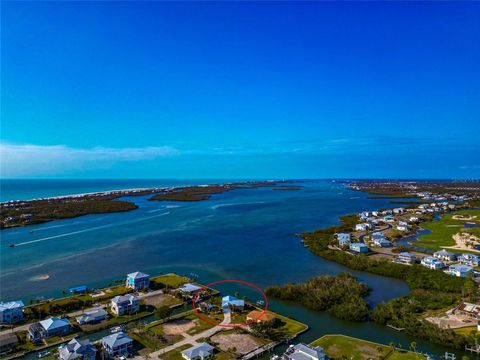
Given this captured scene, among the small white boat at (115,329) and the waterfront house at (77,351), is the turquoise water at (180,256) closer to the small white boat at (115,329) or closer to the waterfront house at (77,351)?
the small white boat at (115,329)

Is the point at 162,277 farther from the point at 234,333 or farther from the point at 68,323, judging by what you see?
the point at 234,333

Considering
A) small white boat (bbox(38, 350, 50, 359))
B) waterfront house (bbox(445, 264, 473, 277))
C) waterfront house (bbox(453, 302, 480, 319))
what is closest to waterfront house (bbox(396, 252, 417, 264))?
waterfront house (bbox(445, 264, 473, 277))

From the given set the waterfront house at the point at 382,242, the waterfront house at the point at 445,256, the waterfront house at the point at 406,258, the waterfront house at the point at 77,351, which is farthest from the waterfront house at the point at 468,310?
the waterfront house at the point at 77,351

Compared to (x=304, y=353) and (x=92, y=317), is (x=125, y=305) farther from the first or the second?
(x=304, y=353)

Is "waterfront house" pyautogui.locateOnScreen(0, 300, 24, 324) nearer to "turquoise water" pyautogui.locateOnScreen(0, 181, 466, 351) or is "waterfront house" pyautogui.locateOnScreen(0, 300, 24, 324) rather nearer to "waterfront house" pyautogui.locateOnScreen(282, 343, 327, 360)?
"turquoise water" pyautogui.locateOnScreen(0, 181, 466, 351)

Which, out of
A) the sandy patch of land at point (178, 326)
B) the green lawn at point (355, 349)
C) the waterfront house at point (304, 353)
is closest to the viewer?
the waterfront house at point (304, 353)

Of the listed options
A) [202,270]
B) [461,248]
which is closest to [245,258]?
[202,270]

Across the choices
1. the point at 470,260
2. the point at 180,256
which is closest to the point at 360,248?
the point at 470,260
